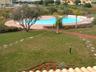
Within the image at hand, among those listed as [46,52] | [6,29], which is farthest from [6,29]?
[46,52]

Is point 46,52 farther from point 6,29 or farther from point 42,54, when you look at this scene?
point 6,29

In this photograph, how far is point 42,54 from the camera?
41.7 ft

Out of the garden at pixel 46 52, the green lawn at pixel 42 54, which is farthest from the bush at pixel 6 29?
the green lawn at pixel 42 54

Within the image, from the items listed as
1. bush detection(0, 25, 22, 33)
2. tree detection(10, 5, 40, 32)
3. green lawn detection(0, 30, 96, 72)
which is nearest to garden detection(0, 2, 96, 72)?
green lawn detection(0, 30, 96, 72)

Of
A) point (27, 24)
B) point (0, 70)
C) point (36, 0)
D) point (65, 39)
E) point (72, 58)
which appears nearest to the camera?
point (0, 70)

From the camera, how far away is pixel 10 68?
1139 cm

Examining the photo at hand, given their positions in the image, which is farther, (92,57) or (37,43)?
(37,43)

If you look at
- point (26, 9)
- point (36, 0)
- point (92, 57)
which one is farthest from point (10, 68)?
point (36, 0)

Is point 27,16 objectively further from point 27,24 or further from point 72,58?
point 72,58

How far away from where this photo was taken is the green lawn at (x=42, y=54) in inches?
460

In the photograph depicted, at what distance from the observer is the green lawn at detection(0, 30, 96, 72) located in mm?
11695

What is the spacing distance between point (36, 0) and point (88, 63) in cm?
4211

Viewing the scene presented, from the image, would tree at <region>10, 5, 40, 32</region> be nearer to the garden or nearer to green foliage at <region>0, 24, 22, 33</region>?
green foliage at <region>0, 24, 22, 33</region>

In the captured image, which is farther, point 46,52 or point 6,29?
point 6,29
